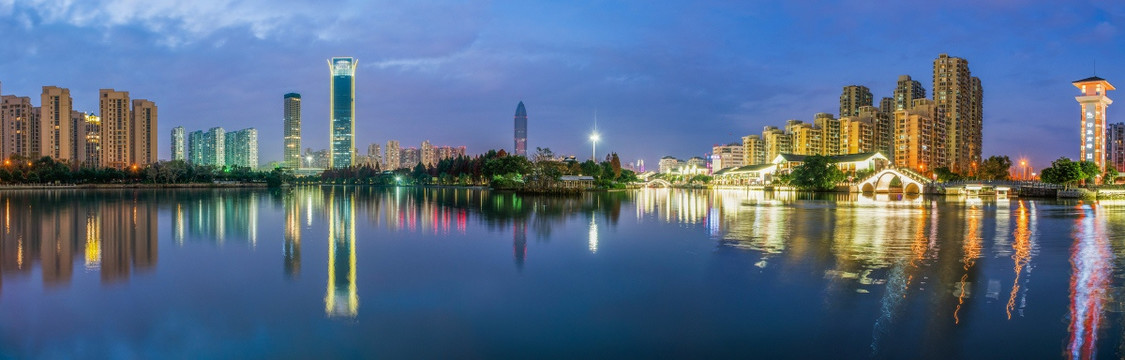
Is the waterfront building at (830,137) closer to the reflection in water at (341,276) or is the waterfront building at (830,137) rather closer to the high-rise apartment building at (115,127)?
the reflection in water at (341,276)

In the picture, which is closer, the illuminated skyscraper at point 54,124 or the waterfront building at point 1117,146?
the illuminated skyscraper at point 54,124

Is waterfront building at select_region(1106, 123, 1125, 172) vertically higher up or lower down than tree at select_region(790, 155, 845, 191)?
higher up

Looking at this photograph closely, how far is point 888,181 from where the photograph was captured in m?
81.2

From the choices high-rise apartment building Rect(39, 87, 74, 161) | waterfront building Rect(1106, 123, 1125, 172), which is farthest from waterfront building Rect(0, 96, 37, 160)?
waterfront building Rect(1106, 123, 1125, 172)

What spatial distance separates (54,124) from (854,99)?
168599mm

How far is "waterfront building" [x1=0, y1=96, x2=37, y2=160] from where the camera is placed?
364 feet

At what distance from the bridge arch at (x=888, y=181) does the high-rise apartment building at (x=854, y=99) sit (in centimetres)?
7902

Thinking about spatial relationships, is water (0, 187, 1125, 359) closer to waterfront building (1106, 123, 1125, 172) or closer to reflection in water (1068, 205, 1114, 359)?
reflection in water (1068, 205, 1114, 359)

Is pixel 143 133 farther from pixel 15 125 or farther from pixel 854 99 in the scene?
pixel 854 99

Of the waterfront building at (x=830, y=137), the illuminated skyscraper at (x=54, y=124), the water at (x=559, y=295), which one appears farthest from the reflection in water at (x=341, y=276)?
the waterfront building at (x=830, y=137)

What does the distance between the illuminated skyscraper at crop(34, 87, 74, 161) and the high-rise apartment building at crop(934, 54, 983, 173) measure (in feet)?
536

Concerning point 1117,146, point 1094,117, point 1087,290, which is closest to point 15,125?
point 1087,290

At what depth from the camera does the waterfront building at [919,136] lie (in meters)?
121

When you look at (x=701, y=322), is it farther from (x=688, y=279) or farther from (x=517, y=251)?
(x=517, y=251)
